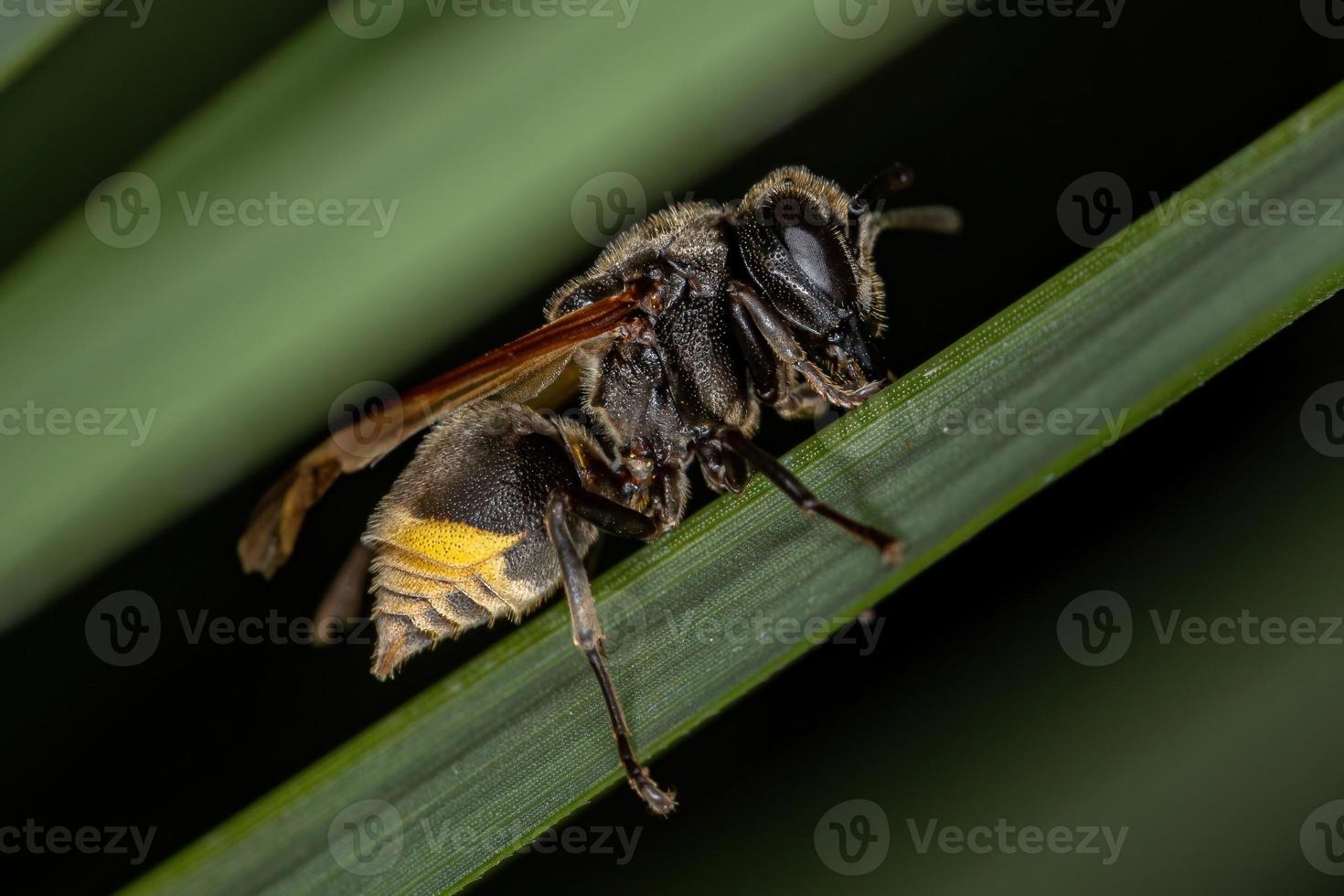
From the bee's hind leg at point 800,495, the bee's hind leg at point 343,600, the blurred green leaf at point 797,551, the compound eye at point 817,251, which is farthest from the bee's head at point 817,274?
the bee's hind leg at point 343,600

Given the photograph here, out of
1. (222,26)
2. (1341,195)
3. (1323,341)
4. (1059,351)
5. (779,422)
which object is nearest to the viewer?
(1341,195)

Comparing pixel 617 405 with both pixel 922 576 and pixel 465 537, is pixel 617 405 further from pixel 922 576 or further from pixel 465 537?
pixel 922 576

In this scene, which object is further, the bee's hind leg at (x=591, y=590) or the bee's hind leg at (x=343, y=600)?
the bee's hind leg at (x=343, y=600)

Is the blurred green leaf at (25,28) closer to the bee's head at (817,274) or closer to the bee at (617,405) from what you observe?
the bee at (617,405)

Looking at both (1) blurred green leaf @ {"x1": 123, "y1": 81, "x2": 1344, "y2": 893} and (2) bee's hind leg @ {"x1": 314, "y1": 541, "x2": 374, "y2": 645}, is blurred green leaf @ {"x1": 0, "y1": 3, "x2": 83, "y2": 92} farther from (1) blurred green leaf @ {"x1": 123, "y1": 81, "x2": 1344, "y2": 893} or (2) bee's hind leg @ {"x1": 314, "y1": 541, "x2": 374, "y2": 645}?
(2) bee's hind leg @ {"x1": 314, "y1": 541, "x2": 374, "y2": 645}

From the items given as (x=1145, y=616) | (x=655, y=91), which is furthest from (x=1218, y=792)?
(x=655, y=91)

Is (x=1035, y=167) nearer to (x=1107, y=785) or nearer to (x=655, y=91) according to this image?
(x=655, y=91)

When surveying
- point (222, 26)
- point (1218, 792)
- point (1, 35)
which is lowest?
point (1218, 792)
